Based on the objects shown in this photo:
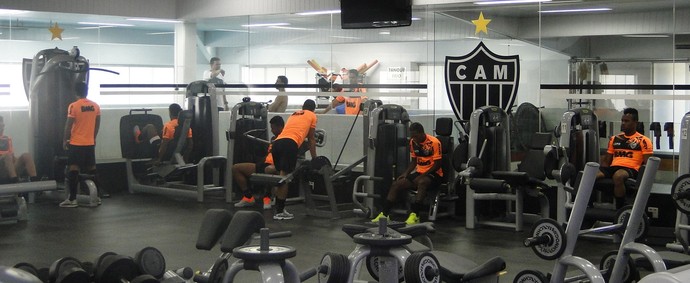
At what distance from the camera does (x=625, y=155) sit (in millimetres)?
7754

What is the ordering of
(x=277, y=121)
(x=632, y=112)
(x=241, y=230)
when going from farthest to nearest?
(x=277, y=121)
(x=632, y=112)
(x=241, y=230)

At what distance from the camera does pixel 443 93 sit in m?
9.26

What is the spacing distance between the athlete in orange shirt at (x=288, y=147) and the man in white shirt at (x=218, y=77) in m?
2.27

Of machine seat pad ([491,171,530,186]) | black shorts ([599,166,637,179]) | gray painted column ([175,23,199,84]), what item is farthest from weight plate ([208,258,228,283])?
gray painted column ([175,23,199,84])

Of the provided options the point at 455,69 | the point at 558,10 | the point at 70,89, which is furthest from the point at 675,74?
the point at 70,89

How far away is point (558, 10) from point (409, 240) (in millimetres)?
4534

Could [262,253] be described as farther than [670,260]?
No

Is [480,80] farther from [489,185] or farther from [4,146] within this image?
[4,146]

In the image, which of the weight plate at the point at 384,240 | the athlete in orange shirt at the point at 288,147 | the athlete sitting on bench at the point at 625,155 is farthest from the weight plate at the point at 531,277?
the athlete in orange shirt at the point at 288,147

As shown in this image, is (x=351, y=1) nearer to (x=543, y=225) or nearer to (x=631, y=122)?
(x=631, y=122)

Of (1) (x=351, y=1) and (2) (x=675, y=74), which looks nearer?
→ (2) (x=675, y=74)

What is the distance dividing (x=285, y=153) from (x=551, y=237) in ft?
15.2

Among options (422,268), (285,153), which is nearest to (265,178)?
(285,153)

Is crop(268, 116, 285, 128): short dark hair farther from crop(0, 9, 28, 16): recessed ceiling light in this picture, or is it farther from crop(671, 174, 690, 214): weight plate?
crop(671, 174, 690, 214): weight plate
